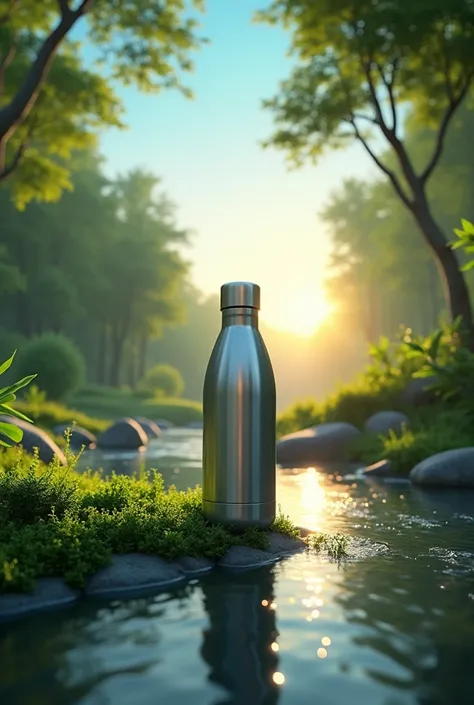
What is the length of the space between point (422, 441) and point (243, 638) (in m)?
8.42

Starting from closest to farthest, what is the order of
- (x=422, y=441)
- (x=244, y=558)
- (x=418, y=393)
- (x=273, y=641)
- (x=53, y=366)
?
(x=273, y=641) < (x=244, y=558) < (x=422, y=441) < (x=418, y=393) < (x=53, y=366)

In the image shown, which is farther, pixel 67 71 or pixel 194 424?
pixel 194 424

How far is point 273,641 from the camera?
3105 millimetres

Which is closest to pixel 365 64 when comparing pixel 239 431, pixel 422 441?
pixel 422 441

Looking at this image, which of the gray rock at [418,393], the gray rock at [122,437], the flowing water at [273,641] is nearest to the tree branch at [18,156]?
the gray rock at [122,437]

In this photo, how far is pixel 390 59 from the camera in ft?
52.2

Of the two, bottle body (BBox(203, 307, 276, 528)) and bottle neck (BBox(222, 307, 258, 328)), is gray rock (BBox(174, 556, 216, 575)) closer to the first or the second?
bottle body (BBox(203, 307, 276, 528))

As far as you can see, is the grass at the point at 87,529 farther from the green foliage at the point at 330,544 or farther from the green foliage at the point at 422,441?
the green foliage at the point at 422,441

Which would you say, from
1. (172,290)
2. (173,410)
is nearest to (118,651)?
(173,410)

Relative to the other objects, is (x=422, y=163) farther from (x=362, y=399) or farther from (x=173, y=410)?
(x=362, y=399)

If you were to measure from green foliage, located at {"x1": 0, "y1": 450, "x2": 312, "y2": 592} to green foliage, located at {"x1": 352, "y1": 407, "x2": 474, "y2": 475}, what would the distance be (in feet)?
19.0

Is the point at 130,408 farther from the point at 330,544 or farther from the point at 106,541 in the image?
the point at 106,541

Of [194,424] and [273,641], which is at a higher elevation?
[194,424]

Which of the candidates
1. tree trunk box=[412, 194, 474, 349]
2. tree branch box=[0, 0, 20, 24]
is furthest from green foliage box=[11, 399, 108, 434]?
tree trunk box=[412, 194, 474, 349]
